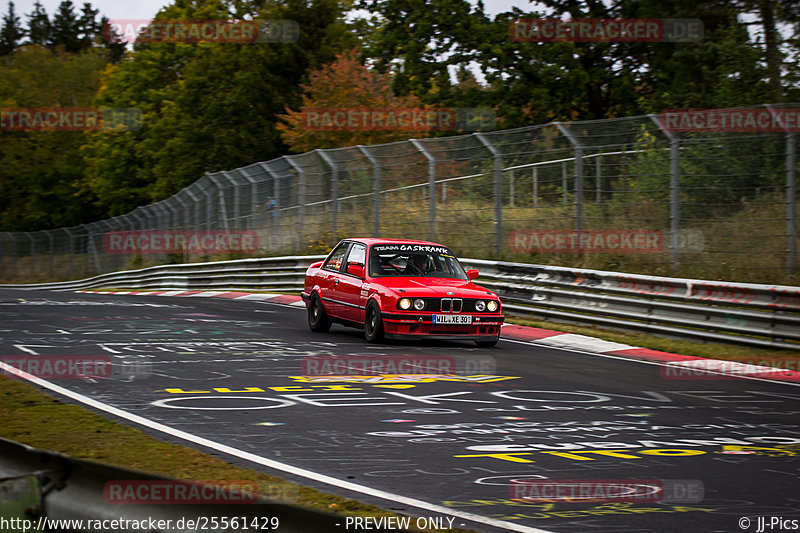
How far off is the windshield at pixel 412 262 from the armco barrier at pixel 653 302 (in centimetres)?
272

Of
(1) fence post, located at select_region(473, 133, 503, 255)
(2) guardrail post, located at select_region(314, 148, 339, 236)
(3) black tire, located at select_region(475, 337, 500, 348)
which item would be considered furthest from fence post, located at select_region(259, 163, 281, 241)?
(3) black tire, located at select_region(475, 337, 500, 348)

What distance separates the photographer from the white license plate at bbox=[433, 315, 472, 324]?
13188 millimetres

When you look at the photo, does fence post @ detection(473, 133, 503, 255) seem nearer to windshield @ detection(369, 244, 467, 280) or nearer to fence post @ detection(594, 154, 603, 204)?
fence post @ detection(594, 154, 603, 204)

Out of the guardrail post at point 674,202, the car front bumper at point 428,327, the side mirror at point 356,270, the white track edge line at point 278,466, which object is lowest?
the white track edge line at point 278,466

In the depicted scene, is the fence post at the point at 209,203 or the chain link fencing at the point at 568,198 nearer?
the chain link fencing at the point at 568,198

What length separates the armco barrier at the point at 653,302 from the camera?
1299 centimetres

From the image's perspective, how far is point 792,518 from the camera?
5090mm

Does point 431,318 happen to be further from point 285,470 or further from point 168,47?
point 168,47

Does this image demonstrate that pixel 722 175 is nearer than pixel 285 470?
No

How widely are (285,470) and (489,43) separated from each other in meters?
33.4

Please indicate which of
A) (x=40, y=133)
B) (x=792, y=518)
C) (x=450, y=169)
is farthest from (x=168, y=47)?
(x=792, y=518)

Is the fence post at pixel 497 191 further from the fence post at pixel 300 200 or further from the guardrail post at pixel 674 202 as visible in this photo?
the fence post at pixel 300 200

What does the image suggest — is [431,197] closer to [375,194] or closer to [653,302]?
[375,194]

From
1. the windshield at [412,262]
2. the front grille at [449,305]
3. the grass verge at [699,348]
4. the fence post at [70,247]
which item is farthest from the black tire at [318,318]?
the fence post at [70,247]
